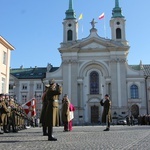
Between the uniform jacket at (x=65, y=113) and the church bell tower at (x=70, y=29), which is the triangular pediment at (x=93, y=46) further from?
the uniform jacket at (x=65, y=113)

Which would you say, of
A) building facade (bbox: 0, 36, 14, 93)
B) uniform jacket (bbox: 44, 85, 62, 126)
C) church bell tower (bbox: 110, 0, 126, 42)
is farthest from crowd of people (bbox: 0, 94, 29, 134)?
church bell tower (bbox: 110, 0, 126, 42)

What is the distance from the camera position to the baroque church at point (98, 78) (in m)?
52.8

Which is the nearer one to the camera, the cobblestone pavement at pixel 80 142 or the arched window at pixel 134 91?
the cobblestone pavement at pixel 80 142

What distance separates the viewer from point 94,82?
54.7 metres

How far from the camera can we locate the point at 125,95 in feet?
172

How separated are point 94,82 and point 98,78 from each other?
41.9 inches

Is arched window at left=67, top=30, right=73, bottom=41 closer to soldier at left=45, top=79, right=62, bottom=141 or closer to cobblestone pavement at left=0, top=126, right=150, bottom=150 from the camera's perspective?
cobblestone pavement at left=0, top=126, right=150, bottom=150

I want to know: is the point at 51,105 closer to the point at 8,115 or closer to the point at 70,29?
the point at 8,115

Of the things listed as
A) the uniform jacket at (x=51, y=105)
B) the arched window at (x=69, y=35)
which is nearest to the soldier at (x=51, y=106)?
the uniform jacket at (x=51, y=105)

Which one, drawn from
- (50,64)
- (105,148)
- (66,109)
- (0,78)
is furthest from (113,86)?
(105,148)

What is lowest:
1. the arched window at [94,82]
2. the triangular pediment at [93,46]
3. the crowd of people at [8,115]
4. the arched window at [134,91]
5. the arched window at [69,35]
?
the crowd of people at [8,115]

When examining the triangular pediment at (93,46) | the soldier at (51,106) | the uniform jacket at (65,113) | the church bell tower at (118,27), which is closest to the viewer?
the soldier at (51,106)

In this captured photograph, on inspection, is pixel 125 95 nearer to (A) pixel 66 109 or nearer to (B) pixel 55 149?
(A) pixel 66 109

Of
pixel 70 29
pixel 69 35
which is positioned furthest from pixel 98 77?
pixel 70 29
